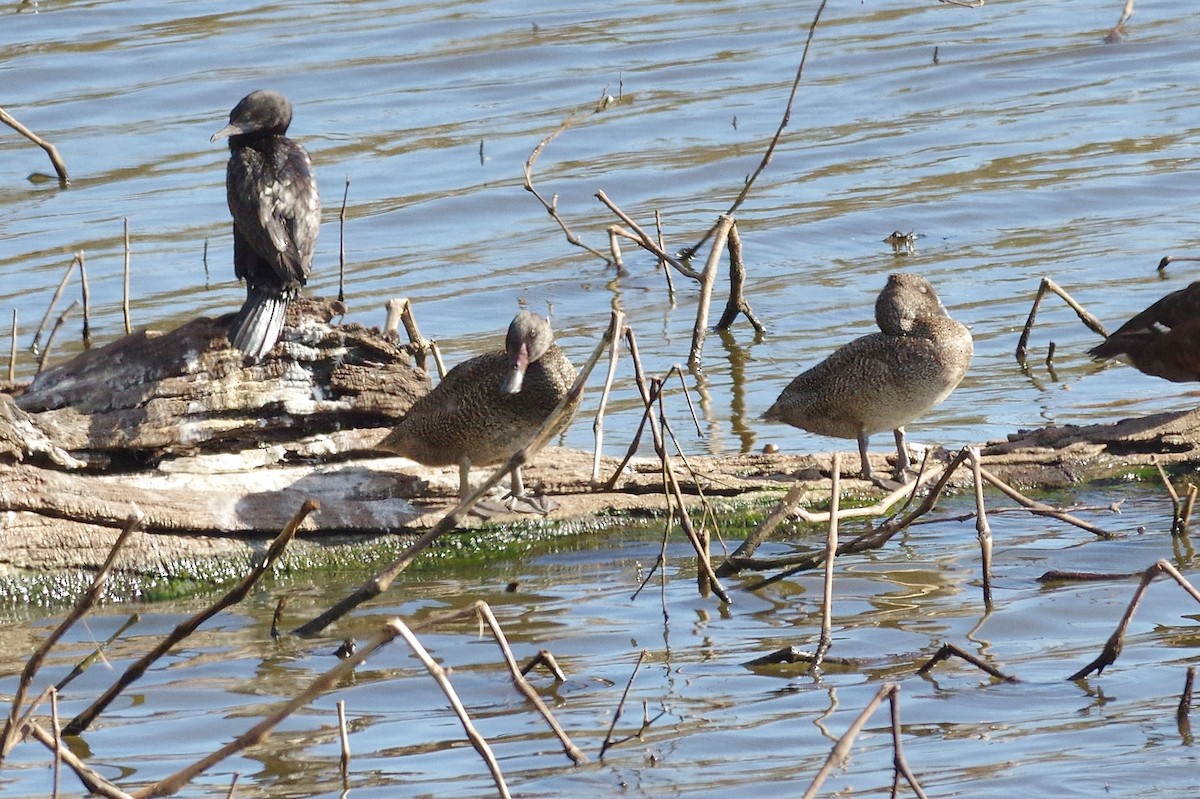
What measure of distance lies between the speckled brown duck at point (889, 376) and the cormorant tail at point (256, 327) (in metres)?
2.15

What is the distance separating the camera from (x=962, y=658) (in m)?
4.73

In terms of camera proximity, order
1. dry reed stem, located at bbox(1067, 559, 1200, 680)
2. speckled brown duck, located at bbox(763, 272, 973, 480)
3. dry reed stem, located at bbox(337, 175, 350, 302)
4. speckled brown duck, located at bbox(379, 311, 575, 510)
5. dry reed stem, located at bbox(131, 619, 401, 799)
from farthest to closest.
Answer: dry reed stem, located at bbox(337, 175, 350, 302) → speckled brown duck, located at bbox(763, 272, 973, 480) → speckled brown duck, located at bbox(379, 311, 575, 510) → dry reed stem, located at bbox(1067, 559, 1200, 680) → dry reed stem, located at bbox(131, 619, 401, 799)

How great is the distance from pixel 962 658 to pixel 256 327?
2780 millimetres

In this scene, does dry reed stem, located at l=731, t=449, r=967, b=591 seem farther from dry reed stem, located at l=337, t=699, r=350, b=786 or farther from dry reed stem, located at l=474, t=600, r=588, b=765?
dry reed stem, located at l=337, t=699, r=350, b=786

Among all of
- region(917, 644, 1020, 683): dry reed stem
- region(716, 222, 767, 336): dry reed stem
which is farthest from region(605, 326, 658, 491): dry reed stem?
region(716, 222, 767, 336): dry reed stem

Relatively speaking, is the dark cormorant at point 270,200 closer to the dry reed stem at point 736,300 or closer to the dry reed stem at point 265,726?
the dry reed stem at point 736,300

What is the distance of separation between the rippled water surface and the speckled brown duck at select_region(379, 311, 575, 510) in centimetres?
44

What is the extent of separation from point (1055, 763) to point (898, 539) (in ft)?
7.20

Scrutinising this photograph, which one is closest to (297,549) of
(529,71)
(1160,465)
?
(1160,465)

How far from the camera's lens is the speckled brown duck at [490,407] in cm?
615

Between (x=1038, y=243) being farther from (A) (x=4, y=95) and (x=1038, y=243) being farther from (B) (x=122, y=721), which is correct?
(A) (x=4, y=95)

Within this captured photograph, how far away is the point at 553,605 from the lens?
579cm

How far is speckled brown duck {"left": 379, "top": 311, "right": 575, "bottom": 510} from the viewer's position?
20.2 feet

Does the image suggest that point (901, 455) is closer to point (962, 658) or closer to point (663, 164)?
point (962, 658)
